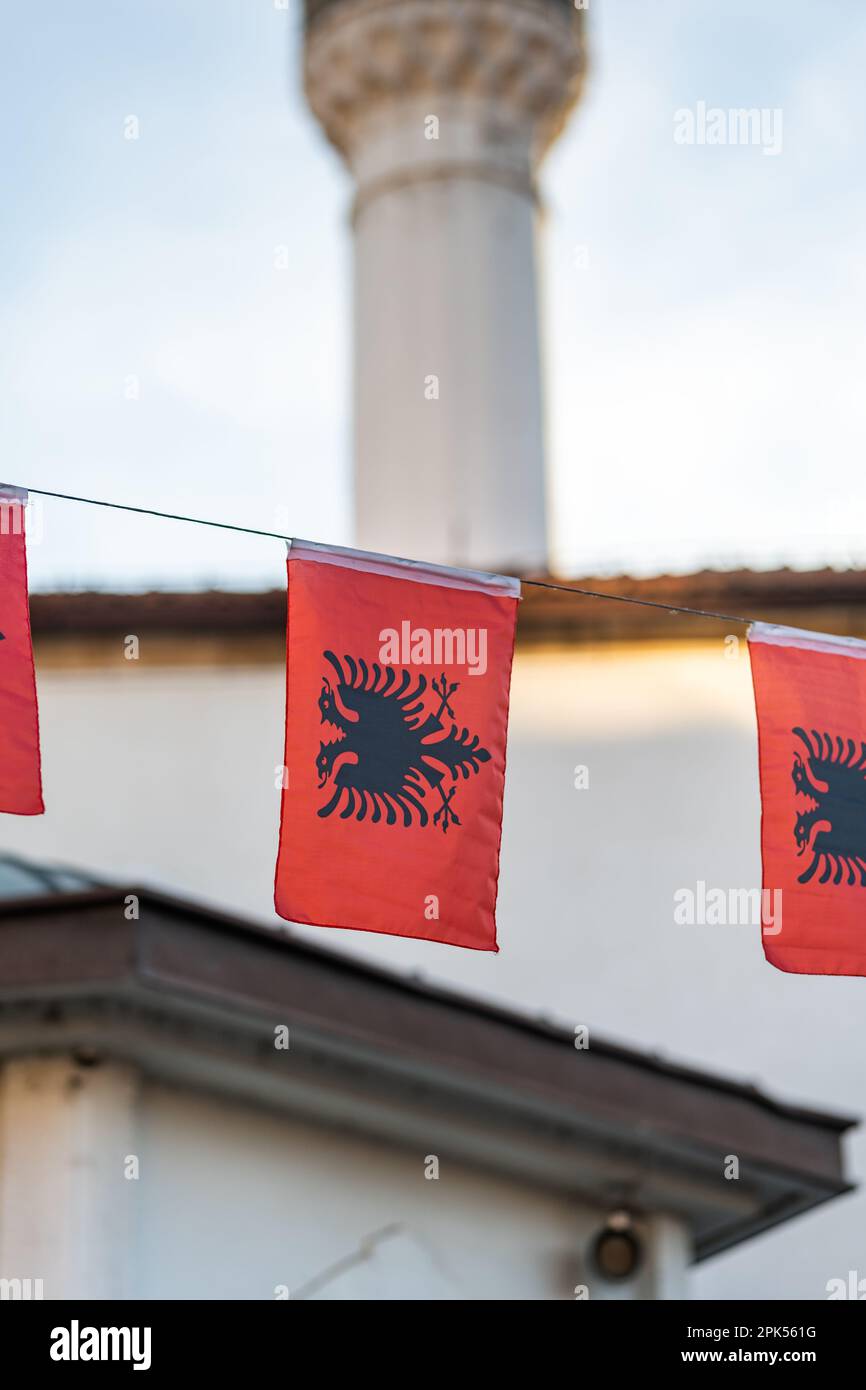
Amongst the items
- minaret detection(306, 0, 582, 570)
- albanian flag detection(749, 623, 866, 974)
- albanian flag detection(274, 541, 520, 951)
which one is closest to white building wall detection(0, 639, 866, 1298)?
minaret detection(306, 0, 582, 570)

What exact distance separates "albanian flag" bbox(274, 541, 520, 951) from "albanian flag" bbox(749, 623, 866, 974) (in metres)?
1.02

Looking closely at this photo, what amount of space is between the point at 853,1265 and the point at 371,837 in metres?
7.75

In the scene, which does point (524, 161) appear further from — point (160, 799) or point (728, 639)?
point (160, 799)

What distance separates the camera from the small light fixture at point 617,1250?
8.20 m

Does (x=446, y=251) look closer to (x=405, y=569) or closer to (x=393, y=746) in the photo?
(x=405, y=569)

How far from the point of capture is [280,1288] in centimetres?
755

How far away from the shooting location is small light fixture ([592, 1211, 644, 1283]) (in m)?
8.20

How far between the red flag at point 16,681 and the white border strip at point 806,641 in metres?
2.65

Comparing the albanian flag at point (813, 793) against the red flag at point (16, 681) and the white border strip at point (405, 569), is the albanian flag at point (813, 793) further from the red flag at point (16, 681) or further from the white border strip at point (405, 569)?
the red flag at point (16, 681)

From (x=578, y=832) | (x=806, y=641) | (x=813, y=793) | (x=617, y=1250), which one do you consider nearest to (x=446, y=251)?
(x=578, y=832)

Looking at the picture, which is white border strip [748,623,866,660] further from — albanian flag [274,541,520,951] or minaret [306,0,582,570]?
minaret [306,0,582,570]

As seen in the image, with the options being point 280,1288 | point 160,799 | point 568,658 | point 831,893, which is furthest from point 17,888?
point 568,658

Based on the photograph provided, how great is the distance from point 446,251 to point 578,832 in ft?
21.8
